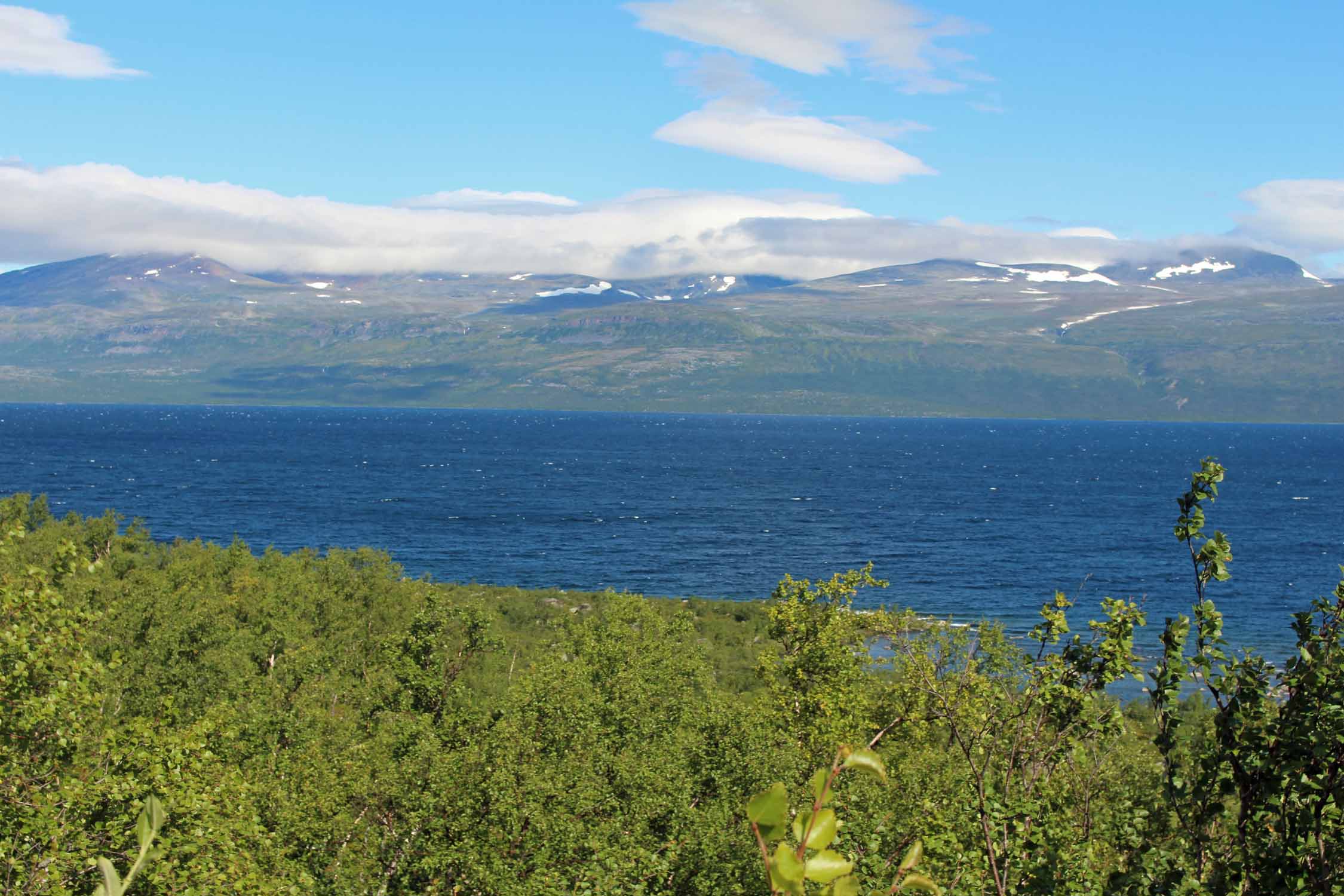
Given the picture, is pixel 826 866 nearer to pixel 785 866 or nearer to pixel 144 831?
pixel 785 866

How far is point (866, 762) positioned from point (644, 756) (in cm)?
3298

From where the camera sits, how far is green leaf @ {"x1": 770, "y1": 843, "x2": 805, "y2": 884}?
3383mm

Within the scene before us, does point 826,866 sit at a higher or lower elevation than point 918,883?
higher

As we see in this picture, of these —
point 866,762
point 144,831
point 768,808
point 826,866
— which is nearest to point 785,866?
point 768,808

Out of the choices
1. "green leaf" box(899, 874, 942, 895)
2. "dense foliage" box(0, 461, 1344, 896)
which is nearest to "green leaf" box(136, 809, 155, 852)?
"dense foliage" box(0, 461, 1344, 896)

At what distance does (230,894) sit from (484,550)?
137 meters

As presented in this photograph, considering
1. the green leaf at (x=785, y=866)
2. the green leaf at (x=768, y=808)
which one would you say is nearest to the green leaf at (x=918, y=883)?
the green leaf at (x=785, y=866)

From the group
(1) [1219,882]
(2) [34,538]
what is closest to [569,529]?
(2) [34,538]

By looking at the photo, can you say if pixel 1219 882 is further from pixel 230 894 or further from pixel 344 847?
pixel 344 847

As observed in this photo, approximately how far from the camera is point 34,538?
94.9 m

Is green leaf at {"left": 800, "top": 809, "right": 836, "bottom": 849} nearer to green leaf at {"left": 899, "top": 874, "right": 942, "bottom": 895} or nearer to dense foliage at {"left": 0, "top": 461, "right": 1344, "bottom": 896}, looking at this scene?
dense foliage at {"left": 0, "top": 461, "right": 1344, "bottom": 896}

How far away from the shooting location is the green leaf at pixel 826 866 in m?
3.62

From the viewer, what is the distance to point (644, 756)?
3541 cm

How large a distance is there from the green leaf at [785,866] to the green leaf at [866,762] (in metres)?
0.41
